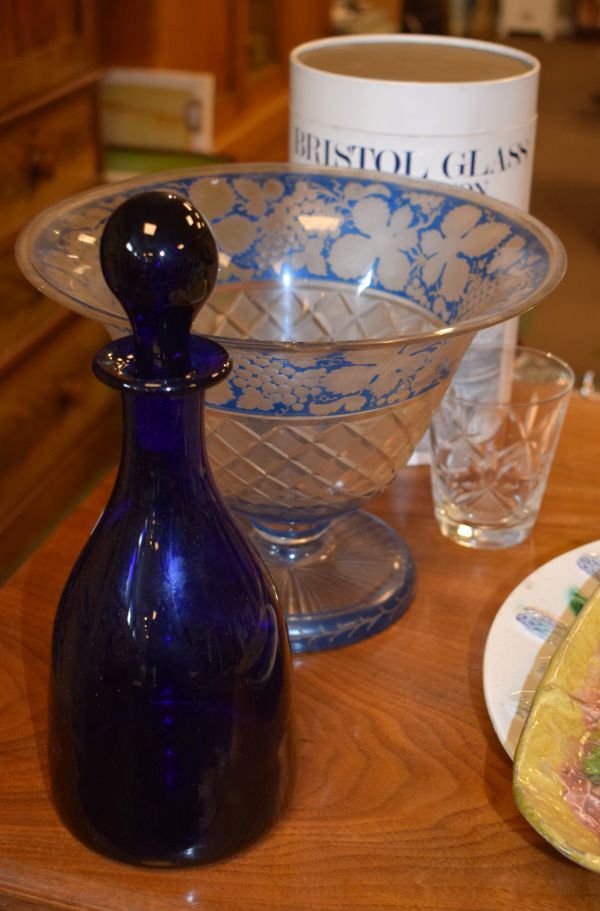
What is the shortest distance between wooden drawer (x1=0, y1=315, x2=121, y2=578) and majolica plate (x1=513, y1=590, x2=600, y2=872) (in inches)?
40.9

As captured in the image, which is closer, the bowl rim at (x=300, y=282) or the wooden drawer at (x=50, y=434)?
the bowl rim at (x=300, y=282)

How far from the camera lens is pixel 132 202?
1.19 feet

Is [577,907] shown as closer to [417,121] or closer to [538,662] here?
[538,662]

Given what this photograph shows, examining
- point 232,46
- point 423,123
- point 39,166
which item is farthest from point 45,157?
point 423,123

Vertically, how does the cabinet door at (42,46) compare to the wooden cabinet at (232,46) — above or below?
above

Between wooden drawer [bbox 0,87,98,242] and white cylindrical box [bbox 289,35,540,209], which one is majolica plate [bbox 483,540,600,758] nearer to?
white cylindrical box [bbox 289,35,540,209]

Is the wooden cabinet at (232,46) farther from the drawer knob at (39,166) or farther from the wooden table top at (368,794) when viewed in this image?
the wooden table top at (368,794)

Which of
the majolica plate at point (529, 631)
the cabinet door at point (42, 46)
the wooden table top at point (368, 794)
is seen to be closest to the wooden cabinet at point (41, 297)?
the cabinet door at point (42, 46)

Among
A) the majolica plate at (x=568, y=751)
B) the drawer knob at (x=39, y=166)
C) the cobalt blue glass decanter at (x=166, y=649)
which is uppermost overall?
the cobalt blue glass decanter at (x=166, y=649)

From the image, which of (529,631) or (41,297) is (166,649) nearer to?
(529,631)

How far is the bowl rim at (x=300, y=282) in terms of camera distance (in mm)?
465

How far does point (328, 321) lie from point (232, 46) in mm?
1532

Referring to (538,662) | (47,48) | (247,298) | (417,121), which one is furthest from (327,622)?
(47,48)

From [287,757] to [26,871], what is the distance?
0.11 meters
